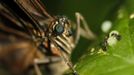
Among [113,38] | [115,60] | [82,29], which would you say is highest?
[82,29]

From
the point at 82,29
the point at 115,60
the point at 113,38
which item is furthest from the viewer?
the point at 82,29

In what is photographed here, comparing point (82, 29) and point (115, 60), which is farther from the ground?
point (82, 29)

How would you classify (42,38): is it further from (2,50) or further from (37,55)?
(2,50)

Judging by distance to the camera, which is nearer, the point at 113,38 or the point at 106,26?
the point at 113,38

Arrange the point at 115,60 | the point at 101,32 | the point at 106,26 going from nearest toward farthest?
the point at 115,60 → the point at 106,26 → the point at 101,32

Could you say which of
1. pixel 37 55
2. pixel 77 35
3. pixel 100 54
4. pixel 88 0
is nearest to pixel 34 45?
pixel 37 55

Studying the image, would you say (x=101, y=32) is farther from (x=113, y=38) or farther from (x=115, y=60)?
(x=115, y=60)

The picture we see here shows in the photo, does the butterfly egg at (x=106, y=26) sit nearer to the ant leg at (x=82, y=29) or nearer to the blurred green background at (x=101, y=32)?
the blurred green background at (x=101, y=32)

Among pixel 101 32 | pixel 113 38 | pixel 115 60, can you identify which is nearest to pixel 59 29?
pixel 113 38

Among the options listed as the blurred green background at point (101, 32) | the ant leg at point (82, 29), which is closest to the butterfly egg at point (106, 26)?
the blurred green background at point (101, 32)
